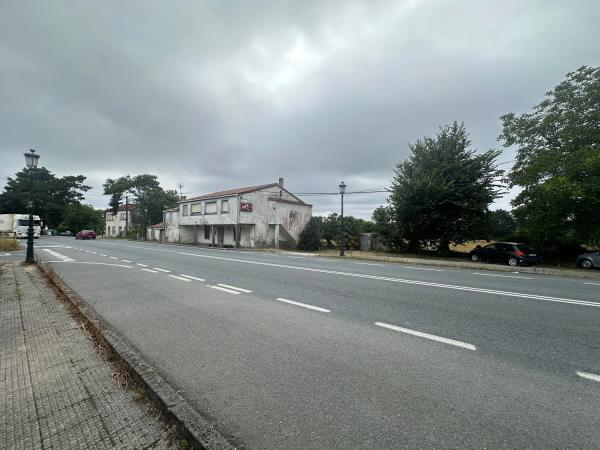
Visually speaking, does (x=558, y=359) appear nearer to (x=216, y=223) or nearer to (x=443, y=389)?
(x=443, y=389)

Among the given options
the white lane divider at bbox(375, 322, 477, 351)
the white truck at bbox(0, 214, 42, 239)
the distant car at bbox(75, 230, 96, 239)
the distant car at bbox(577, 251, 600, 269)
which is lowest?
the white lane divider at bbox(375, 322, 477, 351)

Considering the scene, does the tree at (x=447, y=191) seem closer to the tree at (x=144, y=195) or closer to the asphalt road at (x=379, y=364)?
the asphalt road at (x=379, y=364)

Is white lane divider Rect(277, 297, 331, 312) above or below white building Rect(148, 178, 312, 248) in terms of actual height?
below

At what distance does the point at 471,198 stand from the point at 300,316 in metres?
22.1

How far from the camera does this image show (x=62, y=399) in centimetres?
263

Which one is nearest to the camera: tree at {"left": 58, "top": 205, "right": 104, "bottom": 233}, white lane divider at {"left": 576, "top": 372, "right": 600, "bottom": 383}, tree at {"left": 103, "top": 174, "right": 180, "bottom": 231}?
white lane divider at {"left": 576, "top": 372, "right": 600, "bottom": 383}

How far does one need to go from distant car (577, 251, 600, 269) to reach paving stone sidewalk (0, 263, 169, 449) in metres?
22.5

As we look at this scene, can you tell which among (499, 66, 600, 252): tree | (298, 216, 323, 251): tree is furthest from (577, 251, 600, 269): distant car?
(298, 216, 323, 251): tree

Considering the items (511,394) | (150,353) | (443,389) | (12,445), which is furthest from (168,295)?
(511,394)

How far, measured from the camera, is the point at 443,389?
2.77 m

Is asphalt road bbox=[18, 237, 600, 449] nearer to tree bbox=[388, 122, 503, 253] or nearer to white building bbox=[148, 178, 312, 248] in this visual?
tree bbox=[388, 122, 503, 253]

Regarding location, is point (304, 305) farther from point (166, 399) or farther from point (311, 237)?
point (311, 237)

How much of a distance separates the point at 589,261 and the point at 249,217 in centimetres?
2653

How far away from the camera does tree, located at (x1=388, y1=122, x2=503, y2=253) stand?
72.6 feet
